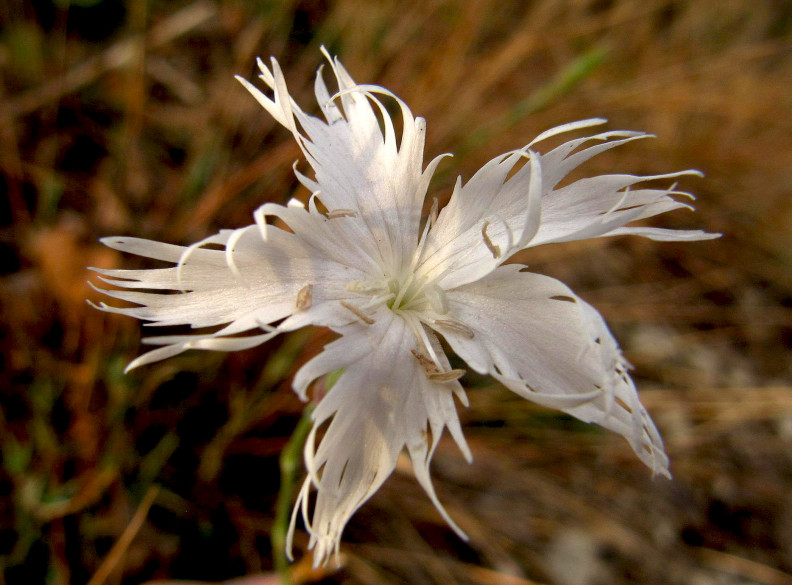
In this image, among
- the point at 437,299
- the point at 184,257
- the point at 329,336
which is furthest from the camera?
the point at 329,336

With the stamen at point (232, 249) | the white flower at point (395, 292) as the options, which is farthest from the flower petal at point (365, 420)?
the stamen at point (232, 249)

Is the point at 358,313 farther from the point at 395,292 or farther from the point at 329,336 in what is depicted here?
the point at 329,336

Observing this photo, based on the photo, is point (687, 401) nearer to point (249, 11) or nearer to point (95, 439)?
point (95, 439)

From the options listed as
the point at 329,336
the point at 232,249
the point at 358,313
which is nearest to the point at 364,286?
the point at 358,313

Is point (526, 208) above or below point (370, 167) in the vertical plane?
below

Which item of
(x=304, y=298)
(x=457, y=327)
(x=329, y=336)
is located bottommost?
(x=329, y=336)

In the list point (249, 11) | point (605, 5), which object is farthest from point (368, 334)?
point (605, 5)

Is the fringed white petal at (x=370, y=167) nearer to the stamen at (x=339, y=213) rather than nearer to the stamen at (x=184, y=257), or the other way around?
the stamen at (x=339, y=213)
